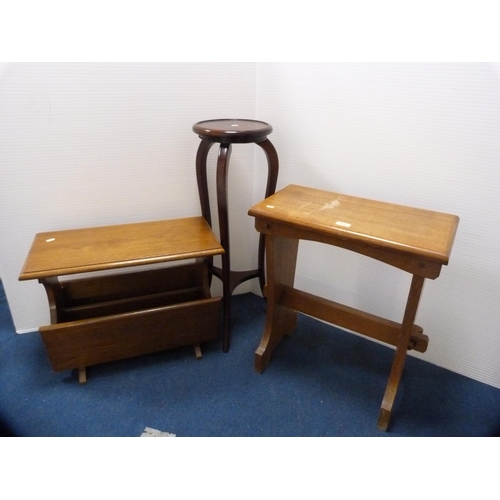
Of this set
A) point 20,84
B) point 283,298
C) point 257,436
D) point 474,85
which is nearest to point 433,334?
point 283,298

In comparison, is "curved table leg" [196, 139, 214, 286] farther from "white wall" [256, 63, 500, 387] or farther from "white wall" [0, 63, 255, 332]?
"white wall" [256, 63, 500, 387]

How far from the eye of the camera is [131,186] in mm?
1688

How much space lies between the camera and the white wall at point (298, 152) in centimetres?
136

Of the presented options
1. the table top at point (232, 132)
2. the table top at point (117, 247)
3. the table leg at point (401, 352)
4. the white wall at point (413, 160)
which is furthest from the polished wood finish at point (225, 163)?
the table leg at point (401, 352)

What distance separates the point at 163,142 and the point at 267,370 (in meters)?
1.11

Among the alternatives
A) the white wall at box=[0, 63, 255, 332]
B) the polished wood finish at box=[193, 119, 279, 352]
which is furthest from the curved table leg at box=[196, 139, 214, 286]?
the white wall at box=[0, 63, 255, 332]

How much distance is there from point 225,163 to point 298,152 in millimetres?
451

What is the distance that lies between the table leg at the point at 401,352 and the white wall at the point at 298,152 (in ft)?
1.24

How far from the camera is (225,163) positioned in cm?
142

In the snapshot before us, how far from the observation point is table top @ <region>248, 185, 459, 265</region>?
1101mm

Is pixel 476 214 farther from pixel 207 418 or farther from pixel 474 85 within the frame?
pixel 207 418

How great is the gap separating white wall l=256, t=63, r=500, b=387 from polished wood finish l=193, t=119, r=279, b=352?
22 centimetres

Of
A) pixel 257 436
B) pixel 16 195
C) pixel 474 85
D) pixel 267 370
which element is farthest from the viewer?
pixel 267 370

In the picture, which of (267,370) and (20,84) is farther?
(267,370)
